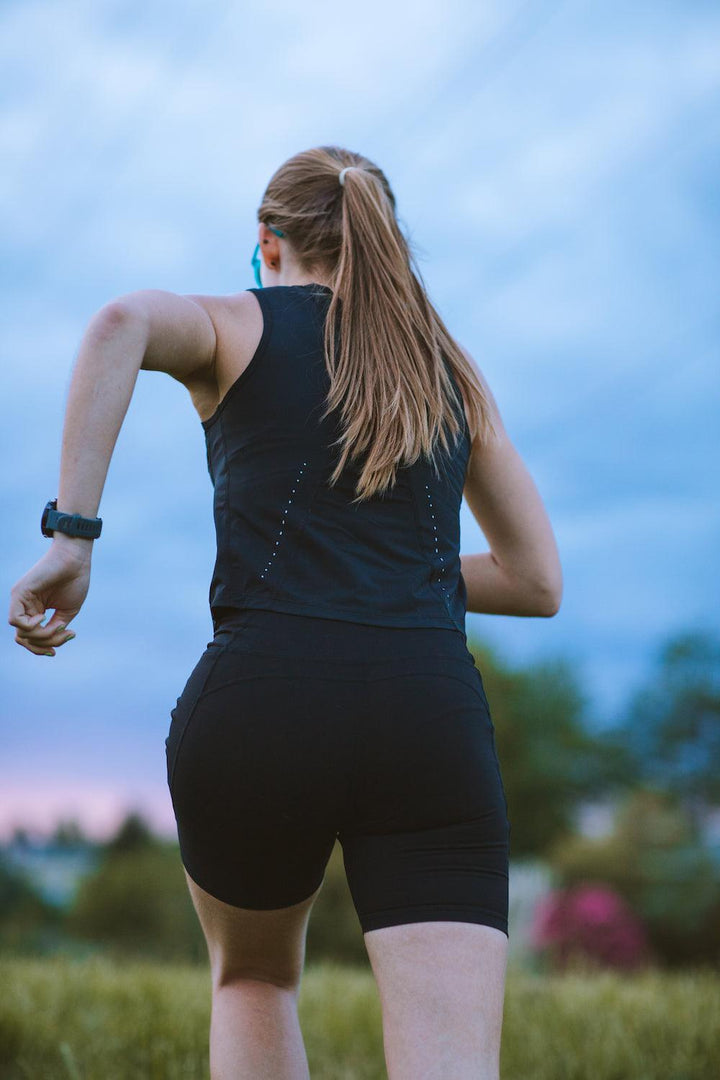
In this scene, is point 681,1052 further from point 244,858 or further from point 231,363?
point 231,363

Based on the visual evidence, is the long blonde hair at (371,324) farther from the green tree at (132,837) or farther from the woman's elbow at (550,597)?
the green tree at (132,837)

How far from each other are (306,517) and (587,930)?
12025 millimetres

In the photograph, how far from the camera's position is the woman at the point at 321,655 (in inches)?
62.3

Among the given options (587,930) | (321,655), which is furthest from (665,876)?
(321,655)

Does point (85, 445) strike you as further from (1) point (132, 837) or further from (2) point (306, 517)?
(1) point (132, 837)

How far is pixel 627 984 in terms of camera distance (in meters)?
5.38

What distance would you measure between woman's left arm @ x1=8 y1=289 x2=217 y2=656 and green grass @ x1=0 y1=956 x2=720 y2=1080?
6.90 ft

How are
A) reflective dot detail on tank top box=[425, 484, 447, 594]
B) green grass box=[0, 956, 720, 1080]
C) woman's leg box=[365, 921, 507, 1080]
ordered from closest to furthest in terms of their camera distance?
woman's leg box=[365, 921, 507, 1080]
reflective dot detail on tank top box=[425, 484, 447, 594]
green grass box=[0, 956, 720, 1080]

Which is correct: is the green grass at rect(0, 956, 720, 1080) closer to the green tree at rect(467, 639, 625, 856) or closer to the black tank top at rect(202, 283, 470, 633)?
the black tank top at rect(202, 283, 470, 633)

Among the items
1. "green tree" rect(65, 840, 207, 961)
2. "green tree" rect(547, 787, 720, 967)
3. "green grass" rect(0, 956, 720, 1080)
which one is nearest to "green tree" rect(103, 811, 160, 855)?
"green tree" rect(65, 840, 207, 961)

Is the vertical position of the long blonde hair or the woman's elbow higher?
the long blonde hair

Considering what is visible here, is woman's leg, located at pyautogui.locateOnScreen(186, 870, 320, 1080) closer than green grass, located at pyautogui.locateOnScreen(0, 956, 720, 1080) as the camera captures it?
Yes

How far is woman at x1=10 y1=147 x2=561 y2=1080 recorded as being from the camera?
1582mm

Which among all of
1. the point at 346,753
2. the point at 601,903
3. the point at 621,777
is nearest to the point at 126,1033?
the point at 346,753
